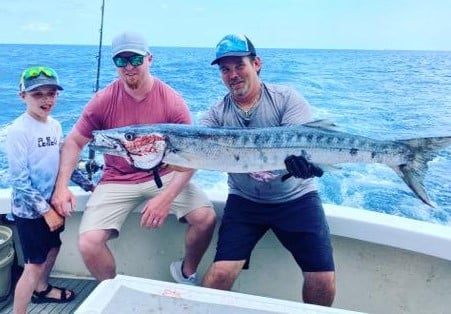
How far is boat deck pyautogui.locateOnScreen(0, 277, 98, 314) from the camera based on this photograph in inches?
103

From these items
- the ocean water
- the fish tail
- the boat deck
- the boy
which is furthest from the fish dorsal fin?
the boat deck

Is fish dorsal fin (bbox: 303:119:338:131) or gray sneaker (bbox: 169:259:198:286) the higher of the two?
fish dorsal fin (bbox: 303:119:338:131)

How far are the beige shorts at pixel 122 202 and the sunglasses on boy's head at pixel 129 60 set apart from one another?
0.68m

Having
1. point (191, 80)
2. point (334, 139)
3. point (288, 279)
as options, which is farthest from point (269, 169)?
point (191, 80)

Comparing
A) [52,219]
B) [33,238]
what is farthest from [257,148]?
[33,238]

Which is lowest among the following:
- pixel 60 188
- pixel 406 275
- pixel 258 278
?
pixel 258 278

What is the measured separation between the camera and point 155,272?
115 inches

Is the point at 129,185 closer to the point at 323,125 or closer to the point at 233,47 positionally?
the point at 233,47

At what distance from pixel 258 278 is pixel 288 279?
0.61ft

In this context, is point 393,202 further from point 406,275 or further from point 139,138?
point 139,138

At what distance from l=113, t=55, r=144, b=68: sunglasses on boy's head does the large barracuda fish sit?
20.9 inches

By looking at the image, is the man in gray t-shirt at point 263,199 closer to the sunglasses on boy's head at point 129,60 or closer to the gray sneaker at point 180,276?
the gray sneaker at point 180,276

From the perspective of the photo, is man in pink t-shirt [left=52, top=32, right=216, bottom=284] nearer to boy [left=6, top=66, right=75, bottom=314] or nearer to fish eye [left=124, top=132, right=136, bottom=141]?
boy [left=6, top=66, right=75, bottom=314]

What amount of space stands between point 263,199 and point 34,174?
1.23 meters
